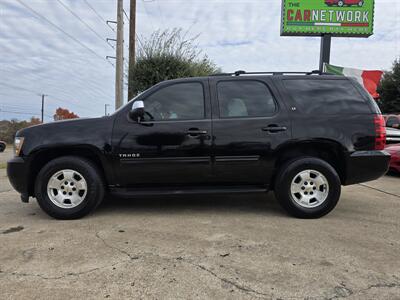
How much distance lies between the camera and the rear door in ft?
15.2

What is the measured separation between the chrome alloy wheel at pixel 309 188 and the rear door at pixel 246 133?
366 millimetres

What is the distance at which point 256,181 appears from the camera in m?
4.80

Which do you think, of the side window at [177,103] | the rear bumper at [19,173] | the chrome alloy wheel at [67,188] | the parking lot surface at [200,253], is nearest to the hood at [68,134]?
the rear bumper at [19,173]

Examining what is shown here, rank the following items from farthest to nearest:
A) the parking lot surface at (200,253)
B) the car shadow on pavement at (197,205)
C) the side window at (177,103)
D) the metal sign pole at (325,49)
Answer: the metal sign pole at (325,49)
the car shadow on pavement at (197,205)
the side window at (177,103)
the parking lot surface at (200,253)

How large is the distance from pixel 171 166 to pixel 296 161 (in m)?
1.59

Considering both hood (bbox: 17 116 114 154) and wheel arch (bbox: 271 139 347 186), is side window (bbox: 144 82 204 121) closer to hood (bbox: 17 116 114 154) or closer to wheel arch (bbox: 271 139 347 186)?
hood (bbox: 17 116 114 154)

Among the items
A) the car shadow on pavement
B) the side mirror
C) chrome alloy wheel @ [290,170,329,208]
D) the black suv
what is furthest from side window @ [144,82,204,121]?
chrome alloy wheel @ [290,170,329,208]

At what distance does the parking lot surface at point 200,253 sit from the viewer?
2.80 meters

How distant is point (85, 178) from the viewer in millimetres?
4578

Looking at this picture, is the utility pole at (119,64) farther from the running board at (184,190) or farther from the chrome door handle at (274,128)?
the chrome door handle at (274,128)

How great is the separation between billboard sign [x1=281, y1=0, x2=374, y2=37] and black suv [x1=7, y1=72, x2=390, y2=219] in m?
12.6

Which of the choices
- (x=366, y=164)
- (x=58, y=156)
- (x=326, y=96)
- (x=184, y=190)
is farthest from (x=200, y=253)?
(x=326, y=96)

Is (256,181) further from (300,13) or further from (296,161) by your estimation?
(300,13)

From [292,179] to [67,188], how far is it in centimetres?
285
